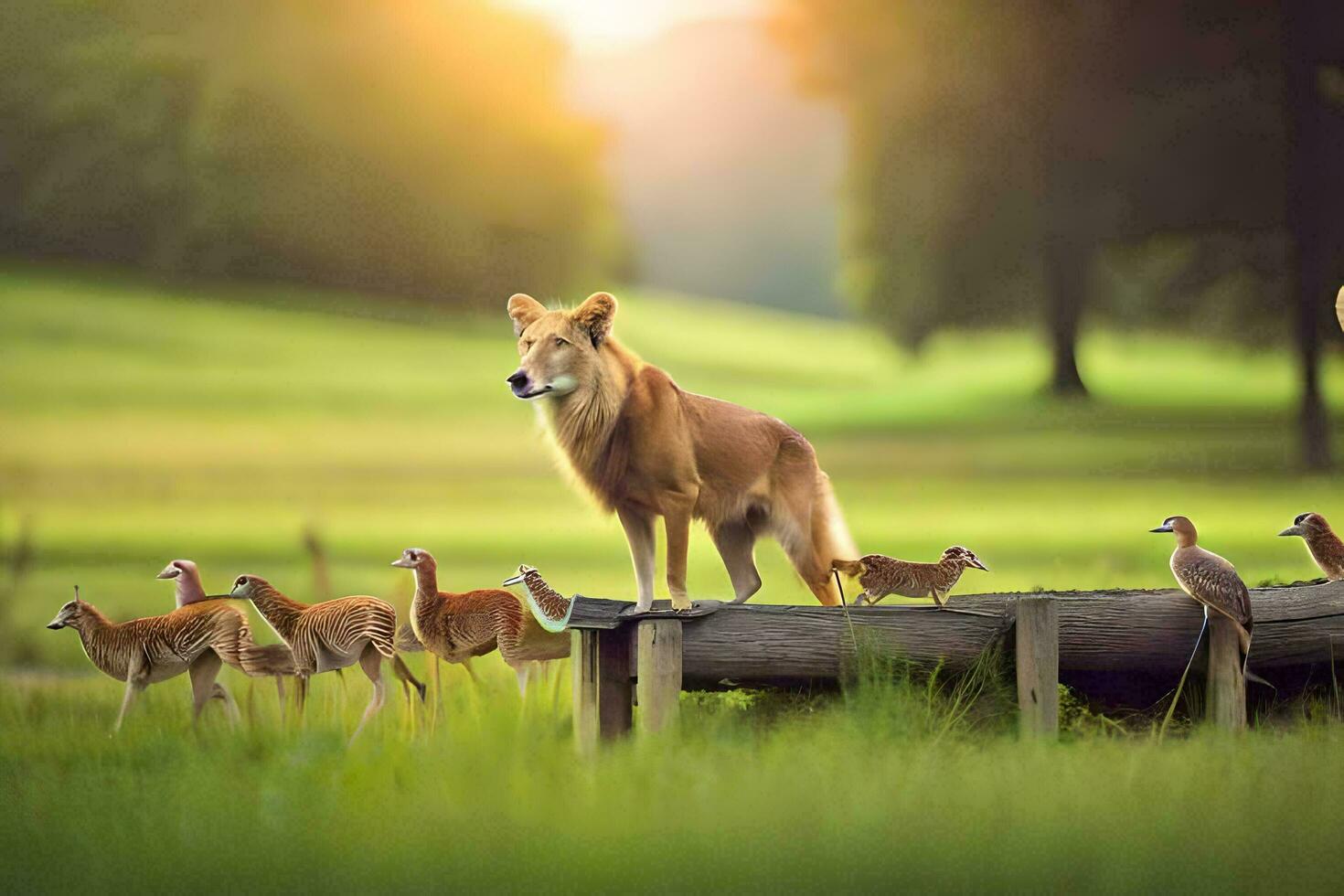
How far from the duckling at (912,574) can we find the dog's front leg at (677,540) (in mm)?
643

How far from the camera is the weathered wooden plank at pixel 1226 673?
4.90 m

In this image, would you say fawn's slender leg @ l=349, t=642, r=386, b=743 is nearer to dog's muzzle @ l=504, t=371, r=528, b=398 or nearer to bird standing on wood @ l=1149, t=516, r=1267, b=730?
Answer: dog's muzzle @ l=504, t=371, r=528, b=398

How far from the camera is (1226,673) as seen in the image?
4.92 meters

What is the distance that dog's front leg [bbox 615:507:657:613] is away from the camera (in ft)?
15.3

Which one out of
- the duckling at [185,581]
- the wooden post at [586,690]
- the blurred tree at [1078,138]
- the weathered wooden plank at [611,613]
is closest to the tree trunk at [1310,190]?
the blurred tree at [1078,138]

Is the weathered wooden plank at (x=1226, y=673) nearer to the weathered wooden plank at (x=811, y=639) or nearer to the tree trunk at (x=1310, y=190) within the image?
the weathered wooden plank at (x=811, y=639)

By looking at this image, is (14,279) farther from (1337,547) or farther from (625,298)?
(1337,547)

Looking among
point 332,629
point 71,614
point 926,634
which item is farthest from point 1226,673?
point 71,614

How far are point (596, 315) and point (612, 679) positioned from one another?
1.18 metres

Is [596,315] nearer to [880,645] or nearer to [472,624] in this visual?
[472,624]

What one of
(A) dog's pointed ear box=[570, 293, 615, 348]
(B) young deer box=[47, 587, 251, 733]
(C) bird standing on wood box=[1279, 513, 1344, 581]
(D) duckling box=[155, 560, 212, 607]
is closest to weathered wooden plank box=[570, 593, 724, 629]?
(A) dog's pointed ear box=[570, 293, 615, 348]

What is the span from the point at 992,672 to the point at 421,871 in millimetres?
2023

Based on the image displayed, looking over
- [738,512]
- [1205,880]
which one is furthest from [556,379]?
[1205,880]

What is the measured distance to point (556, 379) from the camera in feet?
14.7
